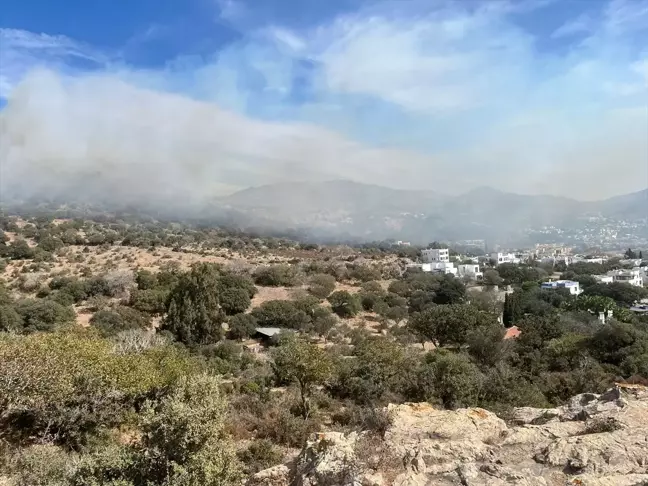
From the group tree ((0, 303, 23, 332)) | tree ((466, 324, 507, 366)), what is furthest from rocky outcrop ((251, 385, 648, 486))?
tree ((0, 303, 23, 332))

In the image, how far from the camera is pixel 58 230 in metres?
60.2

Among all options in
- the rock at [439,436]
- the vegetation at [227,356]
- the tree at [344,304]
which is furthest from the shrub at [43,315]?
the rock at [439,436]

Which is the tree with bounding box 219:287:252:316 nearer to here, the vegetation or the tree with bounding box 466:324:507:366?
the vegetation

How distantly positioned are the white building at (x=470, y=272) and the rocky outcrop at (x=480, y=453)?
7341 centimetres

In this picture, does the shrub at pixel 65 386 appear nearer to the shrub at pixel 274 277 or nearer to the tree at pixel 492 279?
the shrub at pixel 274 277

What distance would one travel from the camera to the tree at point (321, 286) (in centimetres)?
4406

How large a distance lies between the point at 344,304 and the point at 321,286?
4980mm

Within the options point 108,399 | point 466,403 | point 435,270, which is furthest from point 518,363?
point 435,270

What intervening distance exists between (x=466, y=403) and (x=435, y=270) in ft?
206

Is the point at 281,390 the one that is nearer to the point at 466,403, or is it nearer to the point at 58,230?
the point at 466,403

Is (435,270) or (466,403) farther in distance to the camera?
(435,270)

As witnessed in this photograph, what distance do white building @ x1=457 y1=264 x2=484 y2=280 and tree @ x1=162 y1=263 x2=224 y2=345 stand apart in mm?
57783

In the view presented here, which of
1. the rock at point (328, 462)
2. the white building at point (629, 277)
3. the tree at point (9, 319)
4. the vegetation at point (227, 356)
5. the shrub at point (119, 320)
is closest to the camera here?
the rock at point (328, 462)

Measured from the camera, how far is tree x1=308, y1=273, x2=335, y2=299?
44062mm
